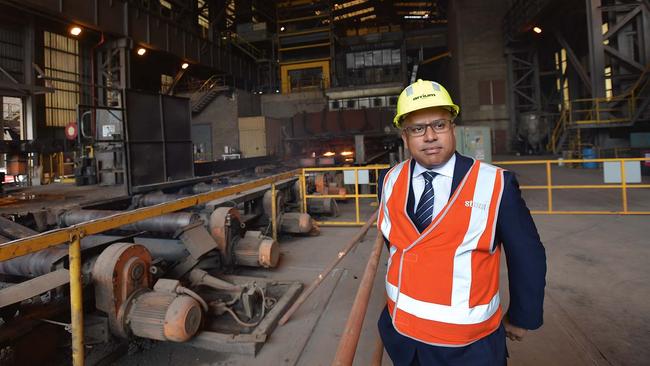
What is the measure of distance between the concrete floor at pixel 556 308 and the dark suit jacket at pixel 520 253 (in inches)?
64.8

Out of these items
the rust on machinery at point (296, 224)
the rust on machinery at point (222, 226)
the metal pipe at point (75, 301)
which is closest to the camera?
the metal pipe at point (75, 301)

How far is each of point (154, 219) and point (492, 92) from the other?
25637 mm

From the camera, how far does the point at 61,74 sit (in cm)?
1845

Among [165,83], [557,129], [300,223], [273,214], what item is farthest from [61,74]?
[557,129]

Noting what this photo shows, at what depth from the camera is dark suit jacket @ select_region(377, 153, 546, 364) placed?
1472 millimetres

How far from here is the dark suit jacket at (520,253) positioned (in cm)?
147

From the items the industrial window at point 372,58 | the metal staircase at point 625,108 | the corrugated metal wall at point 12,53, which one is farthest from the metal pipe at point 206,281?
the industrial window at point 372,58

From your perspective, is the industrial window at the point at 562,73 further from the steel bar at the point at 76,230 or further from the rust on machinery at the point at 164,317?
the rust on machinery at the point at 164,317

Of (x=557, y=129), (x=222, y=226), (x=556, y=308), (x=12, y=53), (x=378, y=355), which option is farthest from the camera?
(x=557, y=129)

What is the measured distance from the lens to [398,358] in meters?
1.61

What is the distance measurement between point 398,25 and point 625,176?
3330 cm

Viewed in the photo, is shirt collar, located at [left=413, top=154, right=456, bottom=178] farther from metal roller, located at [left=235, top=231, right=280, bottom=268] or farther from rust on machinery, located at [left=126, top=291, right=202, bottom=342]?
metal roller, located at [left=235, top=231, right=280, bottom=268]

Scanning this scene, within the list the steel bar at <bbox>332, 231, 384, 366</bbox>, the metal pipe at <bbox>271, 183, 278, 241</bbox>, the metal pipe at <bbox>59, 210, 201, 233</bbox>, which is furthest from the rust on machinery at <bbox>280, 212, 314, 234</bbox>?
the steel bar at <bbox>332, 231, 384, 366</bbox>

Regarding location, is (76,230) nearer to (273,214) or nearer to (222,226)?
(222,226)
